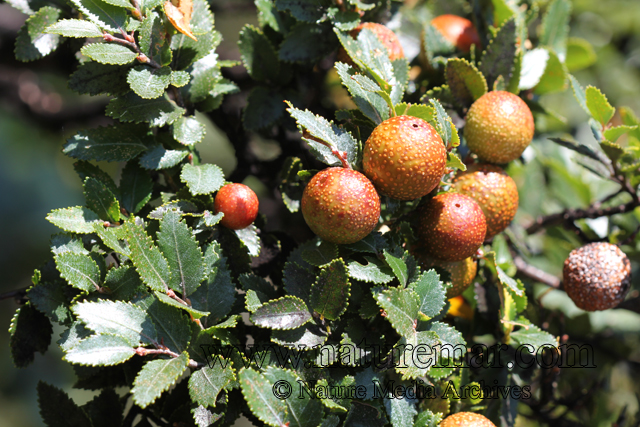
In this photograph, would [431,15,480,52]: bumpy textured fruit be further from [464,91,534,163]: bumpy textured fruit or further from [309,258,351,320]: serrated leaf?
[309,258,351,320]: serrated leaf

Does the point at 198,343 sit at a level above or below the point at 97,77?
below

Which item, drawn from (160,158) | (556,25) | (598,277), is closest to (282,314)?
Answer: (160,158)

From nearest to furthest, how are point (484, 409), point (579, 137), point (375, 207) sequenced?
point (375, 207)
point (484, 409)
point (579, 137)

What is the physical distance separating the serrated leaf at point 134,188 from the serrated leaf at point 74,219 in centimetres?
5

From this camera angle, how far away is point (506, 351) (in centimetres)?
80

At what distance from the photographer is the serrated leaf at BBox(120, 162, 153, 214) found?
702 millimetres

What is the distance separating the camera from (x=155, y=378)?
557 mm

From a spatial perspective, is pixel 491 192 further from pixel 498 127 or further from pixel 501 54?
pixel 501 54

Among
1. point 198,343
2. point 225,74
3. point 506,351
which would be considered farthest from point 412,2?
point 198,343

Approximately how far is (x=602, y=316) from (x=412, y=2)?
2.84 ft

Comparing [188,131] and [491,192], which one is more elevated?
[188,131]

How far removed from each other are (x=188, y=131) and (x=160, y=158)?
54 millimetres

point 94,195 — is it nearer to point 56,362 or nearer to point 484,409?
point 484,409

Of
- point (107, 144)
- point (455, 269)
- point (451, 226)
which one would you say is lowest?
point (455, 269)
